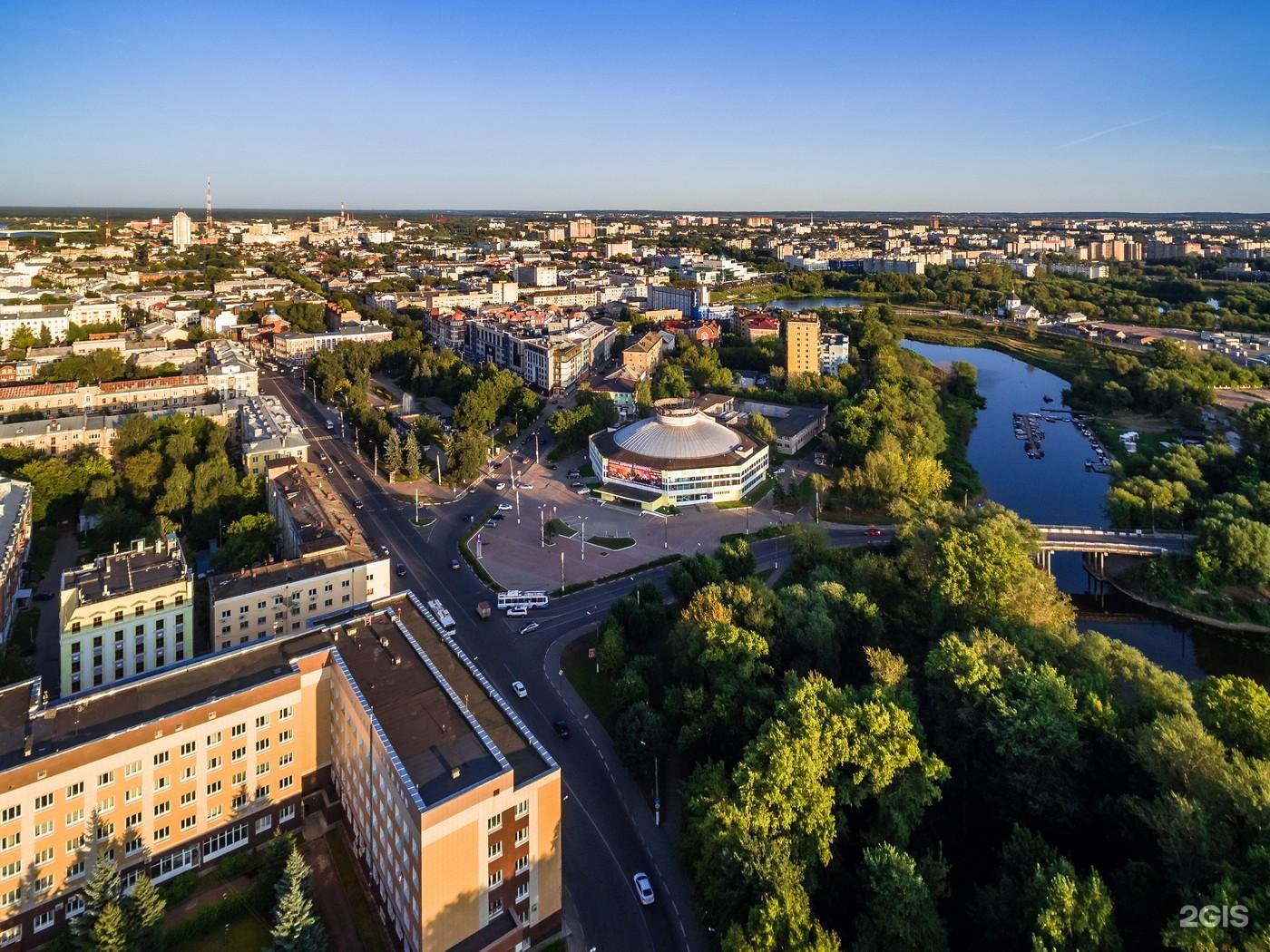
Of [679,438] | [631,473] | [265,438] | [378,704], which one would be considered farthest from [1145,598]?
[265,438]

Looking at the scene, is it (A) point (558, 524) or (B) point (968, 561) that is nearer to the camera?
(B) point (968, 561)

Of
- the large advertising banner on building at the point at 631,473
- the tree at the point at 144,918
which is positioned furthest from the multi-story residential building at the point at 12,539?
the large advertising banner on building at the point at 631,473

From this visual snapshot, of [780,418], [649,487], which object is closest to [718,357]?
[780,418]

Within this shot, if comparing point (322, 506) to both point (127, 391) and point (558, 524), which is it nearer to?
point (558, 524)

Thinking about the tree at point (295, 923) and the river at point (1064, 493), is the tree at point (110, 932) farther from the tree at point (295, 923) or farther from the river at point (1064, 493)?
the river at point (1064, 493)

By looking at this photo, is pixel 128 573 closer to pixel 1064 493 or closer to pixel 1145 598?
pixel 1145 598

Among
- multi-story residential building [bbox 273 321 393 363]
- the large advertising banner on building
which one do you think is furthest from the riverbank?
multi-story residential building [bbox 273 321 393 363]
